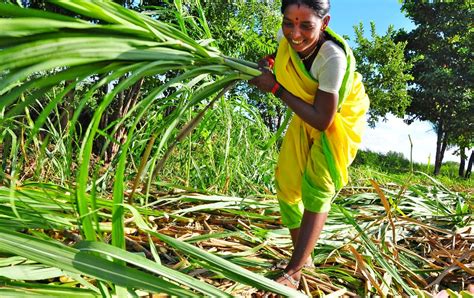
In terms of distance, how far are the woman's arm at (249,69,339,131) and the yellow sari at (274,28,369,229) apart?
0.28 ft

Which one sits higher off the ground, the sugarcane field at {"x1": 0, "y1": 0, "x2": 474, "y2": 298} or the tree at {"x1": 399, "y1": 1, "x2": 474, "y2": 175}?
the tree at {"x1": 399, "y1": 1, "x2": 474, "y2": 175}

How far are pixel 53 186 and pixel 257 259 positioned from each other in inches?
37.8

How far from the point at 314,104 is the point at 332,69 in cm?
13

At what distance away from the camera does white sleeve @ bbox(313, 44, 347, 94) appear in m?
1.55

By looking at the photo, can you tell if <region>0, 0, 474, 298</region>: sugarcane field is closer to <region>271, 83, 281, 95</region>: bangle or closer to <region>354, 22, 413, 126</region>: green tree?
<region>271, 83, 281, 95</region>: bangle

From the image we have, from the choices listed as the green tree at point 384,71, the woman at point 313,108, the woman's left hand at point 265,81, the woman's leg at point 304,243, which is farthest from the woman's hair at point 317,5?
the green tree at point 384,71

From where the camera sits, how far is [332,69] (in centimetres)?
156

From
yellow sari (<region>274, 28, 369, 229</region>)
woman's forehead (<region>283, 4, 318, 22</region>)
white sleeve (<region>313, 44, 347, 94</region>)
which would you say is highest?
woman's forehead (<region>283, 4, 318, 22</region>)

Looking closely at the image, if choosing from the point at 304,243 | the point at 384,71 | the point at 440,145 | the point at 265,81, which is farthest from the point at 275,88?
the point at 440,145

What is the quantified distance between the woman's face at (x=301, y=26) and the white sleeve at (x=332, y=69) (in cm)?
7

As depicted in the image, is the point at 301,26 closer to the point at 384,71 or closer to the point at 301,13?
the point at 301,13

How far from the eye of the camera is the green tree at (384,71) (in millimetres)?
15758

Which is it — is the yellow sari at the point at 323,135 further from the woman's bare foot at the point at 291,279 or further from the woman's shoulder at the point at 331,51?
the woman's bare foot at the point at 291,279

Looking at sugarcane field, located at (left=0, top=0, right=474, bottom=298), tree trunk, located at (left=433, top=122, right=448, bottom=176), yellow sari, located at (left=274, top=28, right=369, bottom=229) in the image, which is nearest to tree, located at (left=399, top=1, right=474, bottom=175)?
tree trunk, located at (left=433, top=122, right=448, bottom=176)
